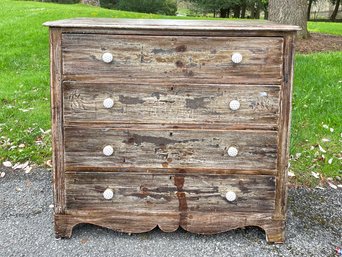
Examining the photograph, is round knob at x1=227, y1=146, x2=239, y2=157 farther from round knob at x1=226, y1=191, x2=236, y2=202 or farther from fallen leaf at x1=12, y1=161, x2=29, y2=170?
fallen leaf at x1=12, y1=161, x2=29, y2=170

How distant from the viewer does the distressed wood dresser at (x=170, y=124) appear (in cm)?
281

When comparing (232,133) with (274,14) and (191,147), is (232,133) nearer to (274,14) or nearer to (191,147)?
(191,147)

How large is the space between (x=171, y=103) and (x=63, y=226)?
1.07m

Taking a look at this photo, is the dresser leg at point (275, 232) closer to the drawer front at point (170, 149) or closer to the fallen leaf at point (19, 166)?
the drawer front at point (170, 149)

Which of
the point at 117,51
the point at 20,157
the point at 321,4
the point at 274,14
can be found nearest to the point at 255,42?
the point at 117,51

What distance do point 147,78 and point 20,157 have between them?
217 centimetres

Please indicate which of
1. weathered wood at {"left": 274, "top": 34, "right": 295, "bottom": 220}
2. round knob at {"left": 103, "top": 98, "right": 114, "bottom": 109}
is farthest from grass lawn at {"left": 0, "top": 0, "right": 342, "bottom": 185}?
round knob at {"left": 103, "top": 98, "right": 114, "bottom": 109}

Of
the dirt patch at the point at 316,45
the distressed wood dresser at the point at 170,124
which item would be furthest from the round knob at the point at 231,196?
the dirt patch at the point at 316,45

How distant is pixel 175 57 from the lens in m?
2.83

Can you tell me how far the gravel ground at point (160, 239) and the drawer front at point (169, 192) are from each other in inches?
9.1

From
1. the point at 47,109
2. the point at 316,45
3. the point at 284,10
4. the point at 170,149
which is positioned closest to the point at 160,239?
the point at 170,149

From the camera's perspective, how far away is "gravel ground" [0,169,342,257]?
119 inches

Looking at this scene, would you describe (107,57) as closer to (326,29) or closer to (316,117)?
(316,117)

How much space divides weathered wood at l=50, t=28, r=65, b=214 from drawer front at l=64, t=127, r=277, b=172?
0.16 ft
